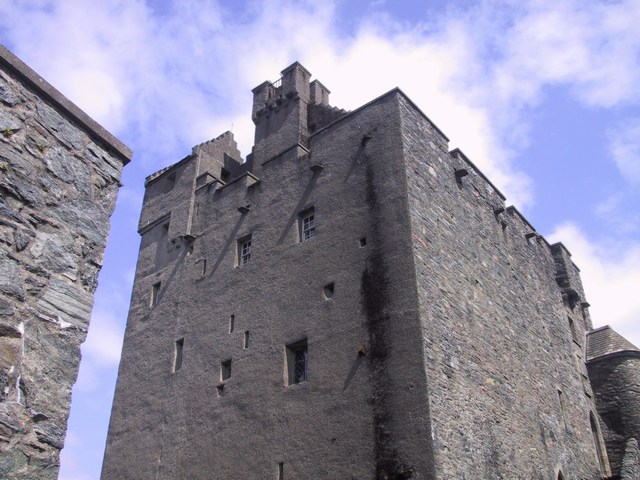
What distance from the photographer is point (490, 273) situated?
Answer: 741 inches

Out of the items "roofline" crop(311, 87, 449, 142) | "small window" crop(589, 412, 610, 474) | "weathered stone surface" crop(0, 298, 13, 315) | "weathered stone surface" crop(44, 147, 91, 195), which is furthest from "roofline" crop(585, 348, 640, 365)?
"weathered stone surface" crop(0, 298, 13, 315)

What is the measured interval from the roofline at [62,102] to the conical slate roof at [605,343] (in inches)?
850

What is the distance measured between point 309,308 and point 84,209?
11.7m

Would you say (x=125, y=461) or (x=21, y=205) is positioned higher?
(x=125, y=461)

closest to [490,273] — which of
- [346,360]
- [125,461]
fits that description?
[346,360]

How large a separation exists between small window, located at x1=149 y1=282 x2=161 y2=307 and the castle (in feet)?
0.19

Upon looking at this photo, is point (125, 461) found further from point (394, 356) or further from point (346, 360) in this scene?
point (394, 356)

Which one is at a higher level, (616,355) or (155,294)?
(155,294)

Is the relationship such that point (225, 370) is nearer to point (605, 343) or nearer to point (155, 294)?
point (155, 294)

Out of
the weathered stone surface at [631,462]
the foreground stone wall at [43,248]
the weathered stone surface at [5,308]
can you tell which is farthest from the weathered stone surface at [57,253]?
the weathered stone surface at [631,462]

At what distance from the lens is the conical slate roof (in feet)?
76.4

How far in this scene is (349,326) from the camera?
15.3 metres

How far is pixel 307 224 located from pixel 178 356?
546 centimetres

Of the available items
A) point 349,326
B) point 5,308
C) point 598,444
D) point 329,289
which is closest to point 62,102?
point 5,308
